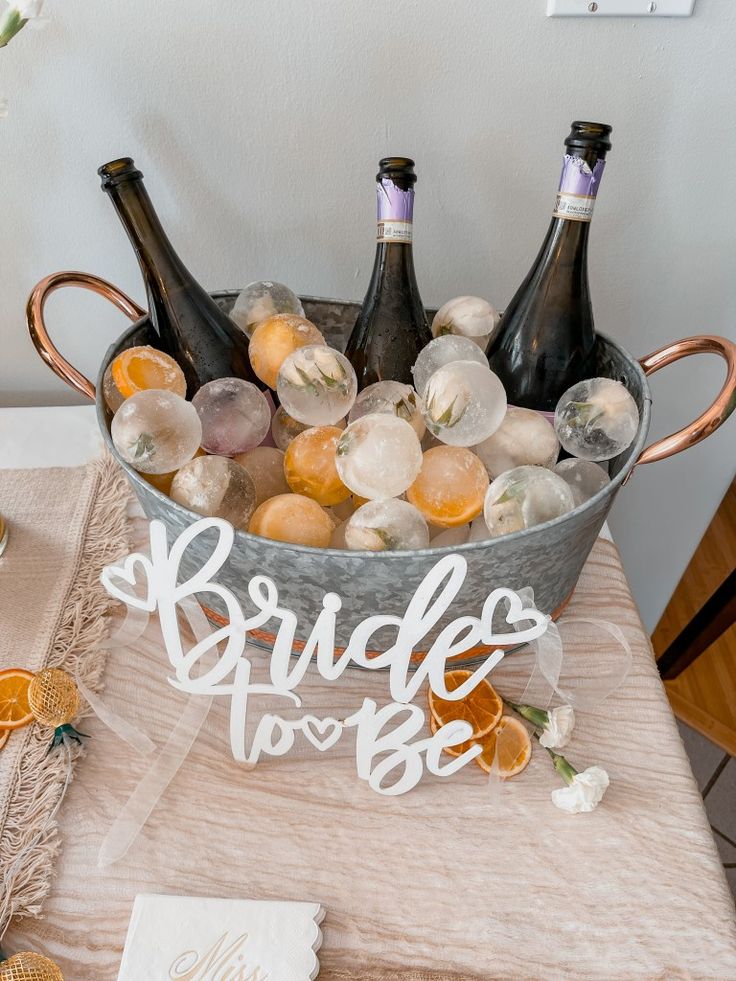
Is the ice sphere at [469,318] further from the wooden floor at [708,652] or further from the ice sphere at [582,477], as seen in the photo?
the wooden floor at [708,652]

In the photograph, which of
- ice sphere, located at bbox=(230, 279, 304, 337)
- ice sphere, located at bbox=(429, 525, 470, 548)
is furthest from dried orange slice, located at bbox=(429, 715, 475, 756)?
ice sphere, located at bbox=(230, 279, 304, 337)

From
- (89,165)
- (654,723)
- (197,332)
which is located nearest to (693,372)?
(654,723)

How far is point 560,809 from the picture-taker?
0.43 m

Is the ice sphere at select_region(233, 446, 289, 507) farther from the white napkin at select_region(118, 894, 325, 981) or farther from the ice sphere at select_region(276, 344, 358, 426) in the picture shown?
the white napkin at select_region(118, 894, 325, 981)

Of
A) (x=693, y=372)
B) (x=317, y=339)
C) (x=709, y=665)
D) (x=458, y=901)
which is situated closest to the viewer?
(x=458, y=901)

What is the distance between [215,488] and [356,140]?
0.36 metres

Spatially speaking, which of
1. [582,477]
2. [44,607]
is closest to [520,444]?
[582,477]

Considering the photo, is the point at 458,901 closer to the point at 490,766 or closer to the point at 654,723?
the point at 490,766

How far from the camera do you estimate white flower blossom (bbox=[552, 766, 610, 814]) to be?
421mm

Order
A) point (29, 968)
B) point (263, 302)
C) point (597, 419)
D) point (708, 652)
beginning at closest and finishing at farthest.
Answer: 1. point (29, 968)
2. point (597, 419)
3. point (263, 302)
4. point (708, 652)

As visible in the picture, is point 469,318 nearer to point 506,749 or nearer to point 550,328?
point 550,328

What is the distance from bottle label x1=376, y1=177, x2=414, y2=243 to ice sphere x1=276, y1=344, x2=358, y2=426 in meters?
0.13

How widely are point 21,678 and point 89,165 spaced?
0.45 m

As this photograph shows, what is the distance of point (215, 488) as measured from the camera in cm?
43
